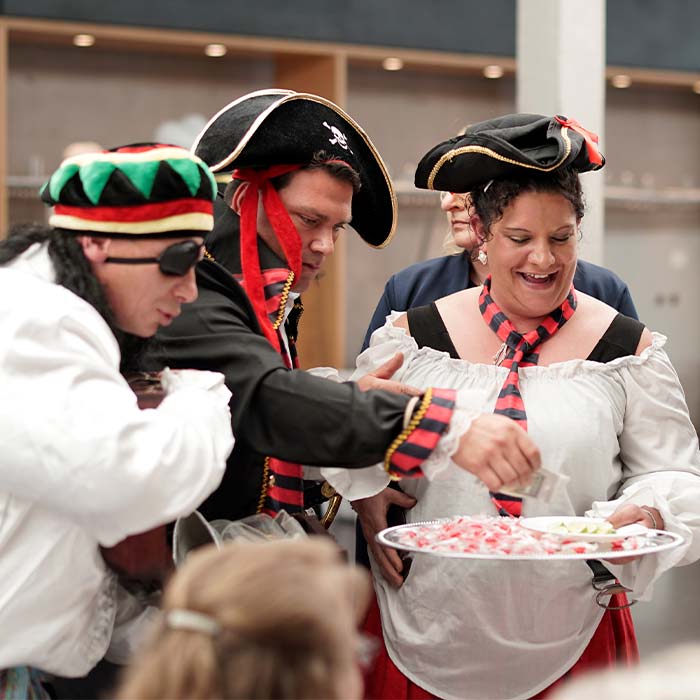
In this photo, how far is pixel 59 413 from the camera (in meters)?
1.44

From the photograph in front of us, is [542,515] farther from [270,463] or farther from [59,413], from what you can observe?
[59,413]

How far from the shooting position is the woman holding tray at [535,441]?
2.11 metres

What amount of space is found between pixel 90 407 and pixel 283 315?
2.21 ft

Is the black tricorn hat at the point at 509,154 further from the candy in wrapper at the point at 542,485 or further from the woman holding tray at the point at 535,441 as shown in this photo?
the candy in wrapper at the point at 542,485

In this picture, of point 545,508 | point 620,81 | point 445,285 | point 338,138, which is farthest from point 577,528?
point 620,81

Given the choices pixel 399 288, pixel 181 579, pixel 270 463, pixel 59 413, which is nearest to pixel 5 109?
pixel 399 288

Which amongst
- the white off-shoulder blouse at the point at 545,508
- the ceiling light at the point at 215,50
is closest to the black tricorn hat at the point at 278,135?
the white off-shoulder blouse at the point at 545,508

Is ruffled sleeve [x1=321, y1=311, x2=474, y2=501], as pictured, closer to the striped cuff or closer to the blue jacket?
the striped cuff

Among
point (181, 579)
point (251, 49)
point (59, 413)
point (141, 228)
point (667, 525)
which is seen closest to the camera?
point (181, 579)

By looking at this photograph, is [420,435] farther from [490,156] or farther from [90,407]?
[490,156]

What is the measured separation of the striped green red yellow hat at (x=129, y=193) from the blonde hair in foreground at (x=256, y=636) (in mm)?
707

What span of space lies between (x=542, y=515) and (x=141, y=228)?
3.16 feet

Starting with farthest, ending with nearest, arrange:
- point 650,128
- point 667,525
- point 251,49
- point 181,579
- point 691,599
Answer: point 650,128, point 251,49, point 691,599, point 667,525, point 181,579

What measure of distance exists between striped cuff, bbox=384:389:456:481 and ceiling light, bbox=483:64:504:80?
5.53m
